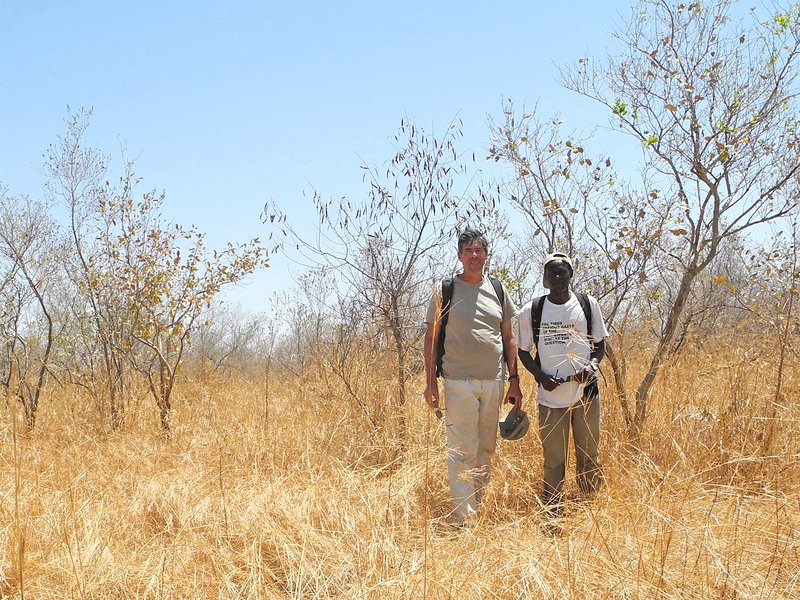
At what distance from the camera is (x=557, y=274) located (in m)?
4.00


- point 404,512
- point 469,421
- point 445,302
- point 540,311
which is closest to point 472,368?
point 469,421

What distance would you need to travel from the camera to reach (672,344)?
498 cm

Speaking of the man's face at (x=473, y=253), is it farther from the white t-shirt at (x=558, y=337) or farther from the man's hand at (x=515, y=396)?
the man's hand at (x=515, y=396)

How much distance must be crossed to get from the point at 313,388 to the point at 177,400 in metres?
2.32

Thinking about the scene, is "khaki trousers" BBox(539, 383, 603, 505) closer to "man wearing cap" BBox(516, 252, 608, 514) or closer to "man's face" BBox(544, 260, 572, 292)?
"man wearing cap" BBox(516, 252, 608, 514)

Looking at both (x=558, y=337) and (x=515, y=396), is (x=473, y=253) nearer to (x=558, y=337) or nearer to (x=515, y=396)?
(x=558, y=337)

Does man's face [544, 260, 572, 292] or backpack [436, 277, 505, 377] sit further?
backpack [436, 277, 505, 377]

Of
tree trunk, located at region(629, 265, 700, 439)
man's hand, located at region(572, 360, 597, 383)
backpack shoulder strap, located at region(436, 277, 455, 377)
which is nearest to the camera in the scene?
man's hand, located at region(572, 360, 597, 383)

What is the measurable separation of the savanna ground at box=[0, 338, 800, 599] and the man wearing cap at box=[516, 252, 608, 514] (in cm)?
19

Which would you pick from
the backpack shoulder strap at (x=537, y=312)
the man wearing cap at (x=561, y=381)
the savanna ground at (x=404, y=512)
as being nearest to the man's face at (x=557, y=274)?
the man wearing cap at (x=561, y=381)

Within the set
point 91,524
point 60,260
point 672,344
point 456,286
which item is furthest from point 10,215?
point 672,344

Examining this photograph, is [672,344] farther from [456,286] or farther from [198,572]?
[198,572]

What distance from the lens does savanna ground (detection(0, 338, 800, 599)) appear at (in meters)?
2.71

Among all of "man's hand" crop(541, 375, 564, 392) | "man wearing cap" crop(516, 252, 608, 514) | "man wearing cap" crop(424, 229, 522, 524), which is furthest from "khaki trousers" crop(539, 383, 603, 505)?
"man wearing cap" crop(424, 229, 522, 524)
